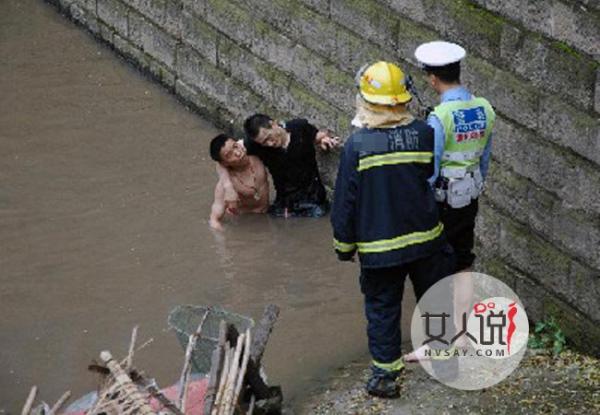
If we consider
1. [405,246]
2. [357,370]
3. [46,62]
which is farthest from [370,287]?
[46,62]

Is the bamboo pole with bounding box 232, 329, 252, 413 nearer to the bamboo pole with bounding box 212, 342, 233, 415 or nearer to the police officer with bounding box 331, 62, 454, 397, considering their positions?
the bamboo pole with bounding box 212, 342, 233, 415

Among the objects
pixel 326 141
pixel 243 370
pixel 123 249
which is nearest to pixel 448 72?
pixel 243 370

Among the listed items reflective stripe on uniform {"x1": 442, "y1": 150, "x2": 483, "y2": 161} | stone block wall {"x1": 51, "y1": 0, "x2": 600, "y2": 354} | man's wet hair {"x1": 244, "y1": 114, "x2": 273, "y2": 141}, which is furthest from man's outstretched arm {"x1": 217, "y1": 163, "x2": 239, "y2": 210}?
reflective stripe on uniform {"x1": 442, "y1": 150, "x2": 483, "y2": 161}

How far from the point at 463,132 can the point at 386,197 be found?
1.92ft

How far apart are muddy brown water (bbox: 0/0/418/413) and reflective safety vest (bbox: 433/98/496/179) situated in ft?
4.67

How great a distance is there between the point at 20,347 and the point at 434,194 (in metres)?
2.71

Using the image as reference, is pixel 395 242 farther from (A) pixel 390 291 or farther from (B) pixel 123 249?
(B) pixel 123 249

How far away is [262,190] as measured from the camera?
31.6ft

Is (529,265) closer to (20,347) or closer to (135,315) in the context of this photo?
(135,315)

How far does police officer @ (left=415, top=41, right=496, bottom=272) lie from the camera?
6.87m

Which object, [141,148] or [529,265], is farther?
[141,148]

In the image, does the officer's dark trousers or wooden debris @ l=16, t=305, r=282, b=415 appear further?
the officer's dark trousers

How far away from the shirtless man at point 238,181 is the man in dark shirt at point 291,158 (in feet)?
0.23

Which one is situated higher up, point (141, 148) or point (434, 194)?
point (434, 194)
